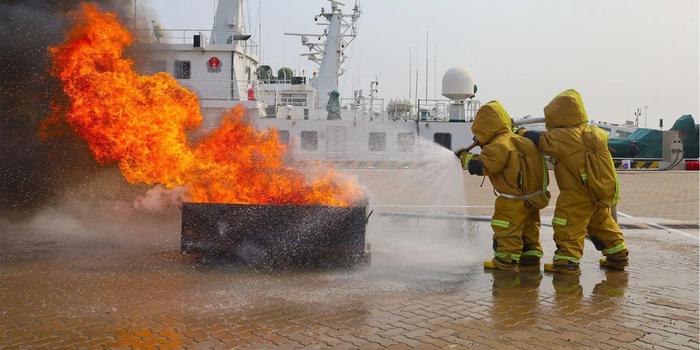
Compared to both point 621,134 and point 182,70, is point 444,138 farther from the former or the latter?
point 621,134

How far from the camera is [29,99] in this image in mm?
Answer: 9188

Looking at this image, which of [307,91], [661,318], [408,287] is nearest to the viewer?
[661,318]

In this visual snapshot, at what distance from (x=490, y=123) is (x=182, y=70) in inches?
753

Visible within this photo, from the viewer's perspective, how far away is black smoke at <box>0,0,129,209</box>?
29.5ft

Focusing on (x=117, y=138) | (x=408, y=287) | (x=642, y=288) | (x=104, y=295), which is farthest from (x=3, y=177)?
(x=642, y=288)

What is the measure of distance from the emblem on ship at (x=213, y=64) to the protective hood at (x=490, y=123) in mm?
18665

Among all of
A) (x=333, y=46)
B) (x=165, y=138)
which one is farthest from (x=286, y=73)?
(x=165, y=138)

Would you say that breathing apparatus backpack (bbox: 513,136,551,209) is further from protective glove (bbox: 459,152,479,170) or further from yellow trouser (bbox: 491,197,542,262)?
protective glove (bbox: 459,152,479,170)

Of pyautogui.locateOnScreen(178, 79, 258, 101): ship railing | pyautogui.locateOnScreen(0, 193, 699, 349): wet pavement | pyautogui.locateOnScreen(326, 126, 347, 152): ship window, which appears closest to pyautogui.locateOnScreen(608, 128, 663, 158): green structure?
pyautogui.locateOnScreen(326, 126, 347, 152): ship window

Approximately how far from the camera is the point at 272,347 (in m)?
4.18

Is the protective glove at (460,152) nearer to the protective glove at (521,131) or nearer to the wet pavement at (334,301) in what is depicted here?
the protective glove at (521,131)

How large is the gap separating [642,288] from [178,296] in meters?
4.67

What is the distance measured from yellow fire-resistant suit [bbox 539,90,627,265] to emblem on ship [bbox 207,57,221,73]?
19042mm

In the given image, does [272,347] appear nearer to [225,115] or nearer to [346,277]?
[346,277]
